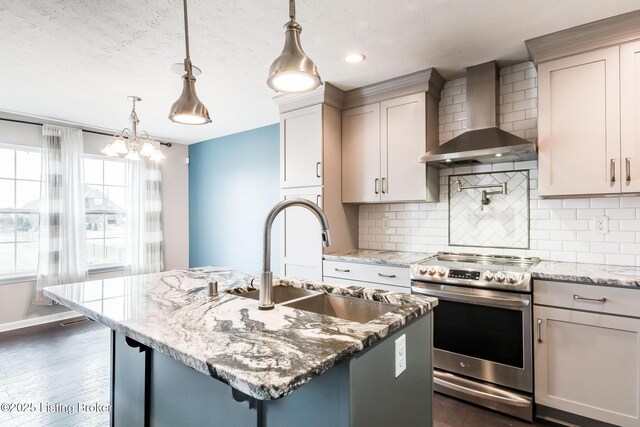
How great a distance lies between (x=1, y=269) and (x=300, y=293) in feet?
13.7

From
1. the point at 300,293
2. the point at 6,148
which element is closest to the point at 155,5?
the point at 300,293

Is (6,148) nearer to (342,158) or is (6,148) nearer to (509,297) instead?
(342,158)

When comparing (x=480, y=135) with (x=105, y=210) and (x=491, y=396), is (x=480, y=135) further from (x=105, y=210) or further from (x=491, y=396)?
(x=105, y=210)

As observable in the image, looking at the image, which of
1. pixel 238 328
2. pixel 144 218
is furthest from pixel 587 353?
pixel 144 218

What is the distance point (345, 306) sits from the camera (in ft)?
5.12

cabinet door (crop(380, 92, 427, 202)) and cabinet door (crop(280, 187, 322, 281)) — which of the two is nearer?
cabinet door (crop(380, 92, 427, 202))

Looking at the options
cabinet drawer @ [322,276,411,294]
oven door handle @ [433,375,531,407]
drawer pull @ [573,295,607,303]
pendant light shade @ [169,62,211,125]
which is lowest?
oven door handle @ [433,375,531,407]

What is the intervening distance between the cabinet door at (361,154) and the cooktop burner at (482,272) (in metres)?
0.88

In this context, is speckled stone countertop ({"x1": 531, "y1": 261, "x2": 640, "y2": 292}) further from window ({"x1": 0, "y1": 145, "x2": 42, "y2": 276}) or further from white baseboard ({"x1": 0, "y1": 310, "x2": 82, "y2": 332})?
window ({"x1": 0, "y1": 145, "x2": 42, "y2": 276})

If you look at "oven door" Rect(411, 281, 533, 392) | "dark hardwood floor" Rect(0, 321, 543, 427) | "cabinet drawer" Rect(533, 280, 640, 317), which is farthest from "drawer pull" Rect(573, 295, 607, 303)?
"dark hardwood floor" Rect(0, 321, 543, 427)

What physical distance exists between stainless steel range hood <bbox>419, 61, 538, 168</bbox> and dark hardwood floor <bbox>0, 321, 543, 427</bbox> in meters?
1.77

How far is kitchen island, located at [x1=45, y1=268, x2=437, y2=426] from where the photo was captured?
0.85 metres

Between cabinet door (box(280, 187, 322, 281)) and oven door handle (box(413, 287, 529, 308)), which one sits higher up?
cabinet door (box(280, 187, 322, 281))

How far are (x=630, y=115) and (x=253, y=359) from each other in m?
2.59
